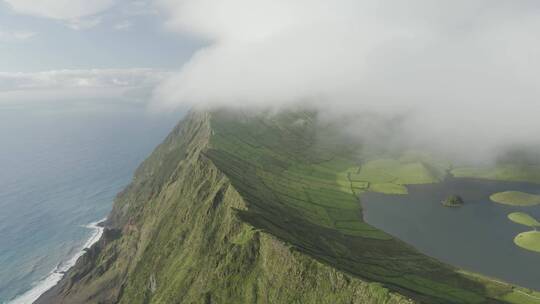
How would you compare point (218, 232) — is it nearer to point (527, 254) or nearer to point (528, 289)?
point (528, 289)

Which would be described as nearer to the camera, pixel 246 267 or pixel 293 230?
pixel 246 267

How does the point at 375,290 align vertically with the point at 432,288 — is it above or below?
above

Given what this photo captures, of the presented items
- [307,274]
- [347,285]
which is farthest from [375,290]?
[307,274]

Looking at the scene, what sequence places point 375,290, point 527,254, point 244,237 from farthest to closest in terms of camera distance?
1. point 527,254
2. point 244,237
3. point 375,290

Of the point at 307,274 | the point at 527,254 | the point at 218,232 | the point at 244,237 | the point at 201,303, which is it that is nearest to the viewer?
the point at 307,274

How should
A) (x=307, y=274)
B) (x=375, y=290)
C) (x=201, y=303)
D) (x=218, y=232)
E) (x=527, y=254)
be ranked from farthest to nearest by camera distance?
(x=527, y=254) < (x=218, y=232) < (x=201, y=303) < (x=307, y=274) < (x=375, y=290)

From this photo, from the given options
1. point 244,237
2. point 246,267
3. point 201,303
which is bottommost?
point 201,303

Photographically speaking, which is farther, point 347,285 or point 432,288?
point 432,288

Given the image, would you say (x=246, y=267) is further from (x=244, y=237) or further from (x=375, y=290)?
(x=375, y=290)

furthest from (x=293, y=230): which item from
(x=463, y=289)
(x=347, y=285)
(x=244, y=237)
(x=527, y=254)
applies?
(x=527, y=254)
